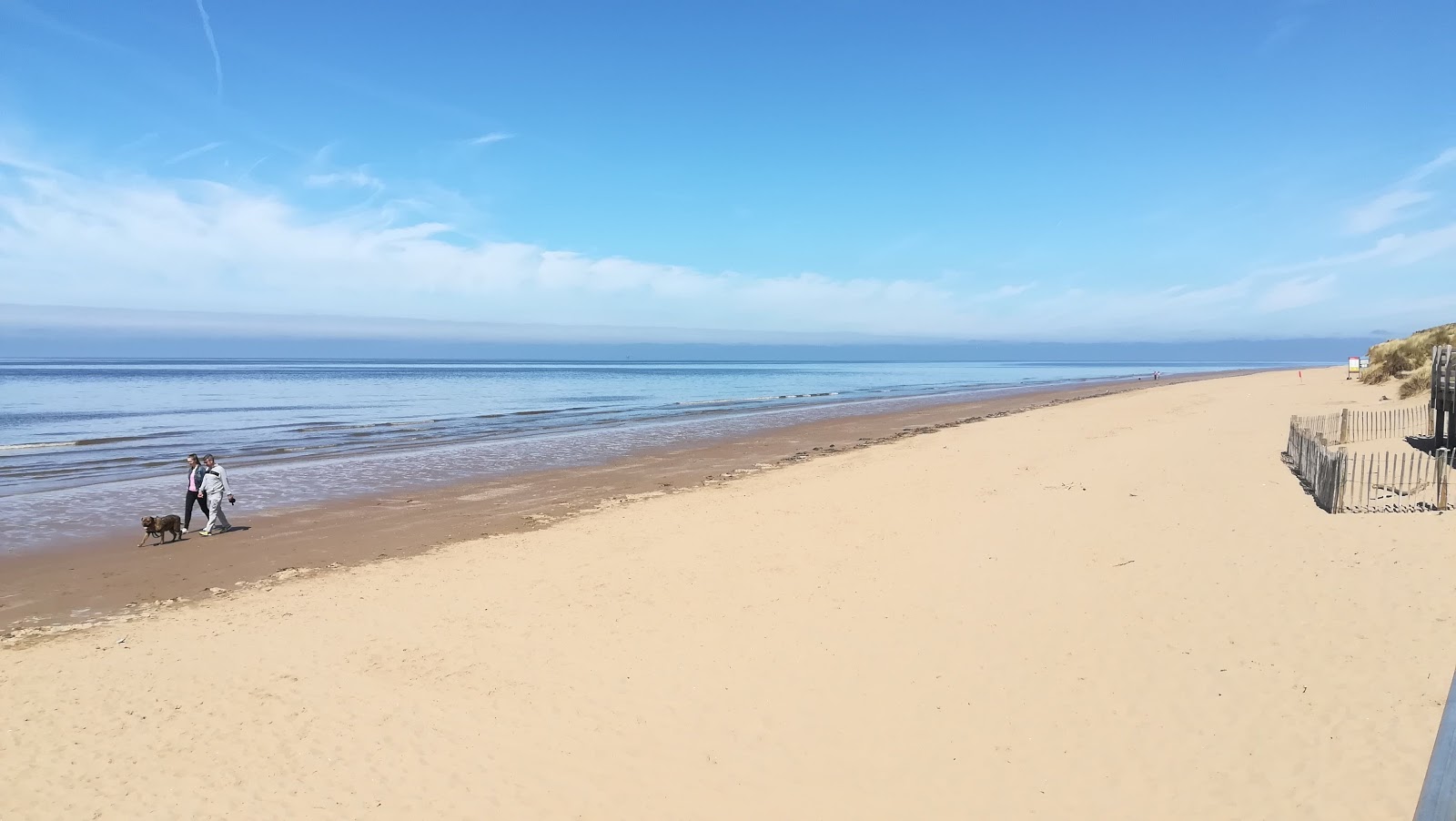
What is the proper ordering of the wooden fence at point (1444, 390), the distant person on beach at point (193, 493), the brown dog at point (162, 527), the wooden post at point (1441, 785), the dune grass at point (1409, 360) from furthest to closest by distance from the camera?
1. the dune grass at point (1409, 360)
2. the wooden fence at point (1444, 390)
3. the distant person on beach at point (193, 493)
4. the brown dog at point (162, 527)
5. the wooden post at point (1441, 785)

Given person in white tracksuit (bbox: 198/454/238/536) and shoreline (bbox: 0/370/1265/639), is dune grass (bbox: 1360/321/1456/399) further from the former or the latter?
person in white tracksuit (bbox: 198/454/238/536)

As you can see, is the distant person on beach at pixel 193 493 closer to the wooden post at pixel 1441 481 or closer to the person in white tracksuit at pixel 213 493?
the person in white tracksuit at pixel 213 493

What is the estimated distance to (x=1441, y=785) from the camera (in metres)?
2.00

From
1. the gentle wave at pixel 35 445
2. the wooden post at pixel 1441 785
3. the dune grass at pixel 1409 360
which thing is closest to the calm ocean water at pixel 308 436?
the gentle wave at pixel 35 445

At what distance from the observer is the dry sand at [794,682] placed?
560 centimetres

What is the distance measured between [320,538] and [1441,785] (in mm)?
15499

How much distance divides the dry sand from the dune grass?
2108cm

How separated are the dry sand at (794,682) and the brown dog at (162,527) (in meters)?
4.34

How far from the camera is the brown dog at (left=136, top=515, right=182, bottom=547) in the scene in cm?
1362

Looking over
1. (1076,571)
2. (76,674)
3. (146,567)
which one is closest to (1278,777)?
(1076,571)

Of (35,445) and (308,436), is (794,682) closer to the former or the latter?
(308,436)

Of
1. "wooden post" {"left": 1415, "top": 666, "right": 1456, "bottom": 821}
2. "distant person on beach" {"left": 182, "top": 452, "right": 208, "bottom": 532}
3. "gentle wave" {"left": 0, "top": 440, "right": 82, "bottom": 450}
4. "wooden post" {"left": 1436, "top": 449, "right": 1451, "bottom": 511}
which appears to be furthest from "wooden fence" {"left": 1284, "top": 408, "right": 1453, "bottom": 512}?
"gentle wave" {"left": 0, "top": 440, "right": 82, "bottom": 450}

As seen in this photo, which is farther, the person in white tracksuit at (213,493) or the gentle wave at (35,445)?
the gentle wave at (35,445)

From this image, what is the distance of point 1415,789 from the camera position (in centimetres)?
504
